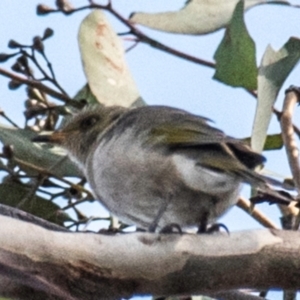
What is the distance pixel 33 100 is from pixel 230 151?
727 millimetres

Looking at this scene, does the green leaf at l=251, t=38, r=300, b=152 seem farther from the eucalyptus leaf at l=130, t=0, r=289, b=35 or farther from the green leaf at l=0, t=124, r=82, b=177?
the green leaf at l=0, t=124, r=82, b=177

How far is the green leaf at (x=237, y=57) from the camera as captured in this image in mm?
2684

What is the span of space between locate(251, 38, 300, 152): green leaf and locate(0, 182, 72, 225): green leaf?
0.69m

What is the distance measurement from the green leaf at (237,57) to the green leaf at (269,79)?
41 millimetres

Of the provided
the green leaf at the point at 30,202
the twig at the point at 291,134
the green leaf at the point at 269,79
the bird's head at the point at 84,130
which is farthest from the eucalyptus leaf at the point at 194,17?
the green leaf at the point at 30,202

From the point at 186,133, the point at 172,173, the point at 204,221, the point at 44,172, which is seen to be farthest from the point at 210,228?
the point at 44,172

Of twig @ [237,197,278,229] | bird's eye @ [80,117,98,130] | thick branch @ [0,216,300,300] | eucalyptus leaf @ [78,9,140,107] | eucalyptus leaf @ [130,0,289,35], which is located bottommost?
twig @ [237,197,278,229]

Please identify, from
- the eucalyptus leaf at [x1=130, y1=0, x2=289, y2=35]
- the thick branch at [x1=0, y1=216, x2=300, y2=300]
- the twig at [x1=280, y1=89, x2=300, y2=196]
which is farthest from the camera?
the eucalyptus leaf at [x1=130, y1=0, x2=289, y2=35]

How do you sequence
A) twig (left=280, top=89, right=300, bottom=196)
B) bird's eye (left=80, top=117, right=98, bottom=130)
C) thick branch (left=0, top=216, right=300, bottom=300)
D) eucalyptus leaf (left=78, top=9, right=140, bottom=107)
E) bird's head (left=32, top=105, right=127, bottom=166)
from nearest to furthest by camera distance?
thick branch (left=0, top=216, right=300, bottom=300), twig (left=280, top=89, right=300, bottom=196), eucalyptus leaf (left=78, top=9, right=140, bottom=107), bird's head (left=32, top=105, right=127, bottom=166), bird's eye (left=80, top=117, right=98, bottom=130)

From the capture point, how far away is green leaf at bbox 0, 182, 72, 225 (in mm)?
2943

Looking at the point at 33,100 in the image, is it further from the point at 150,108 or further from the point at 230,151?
the point at 230,151

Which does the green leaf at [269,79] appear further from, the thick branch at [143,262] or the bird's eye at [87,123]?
the bird's eye at [87,123]

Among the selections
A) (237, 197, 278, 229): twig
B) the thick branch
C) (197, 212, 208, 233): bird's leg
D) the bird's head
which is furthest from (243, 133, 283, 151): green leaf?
the thick branch

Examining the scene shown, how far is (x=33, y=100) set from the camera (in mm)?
3074
